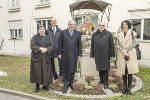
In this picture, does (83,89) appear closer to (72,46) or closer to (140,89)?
(72,46)

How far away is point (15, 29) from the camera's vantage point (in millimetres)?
17609

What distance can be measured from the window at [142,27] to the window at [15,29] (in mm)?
9342

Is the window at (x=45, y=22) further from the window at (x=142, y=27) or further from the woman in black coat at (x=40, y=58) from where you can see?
the woman in black coat at (x=40, y=58)

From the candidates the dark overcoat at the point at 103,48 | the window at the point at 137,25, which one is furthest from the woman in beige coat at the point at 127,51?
the window at the point at 137,25

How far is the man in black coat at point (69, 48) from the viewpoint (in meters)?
6.26

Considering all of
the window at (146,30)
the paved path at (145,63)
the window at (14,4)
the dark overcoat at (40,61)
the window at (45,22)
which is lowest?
the paved path at (145,63)

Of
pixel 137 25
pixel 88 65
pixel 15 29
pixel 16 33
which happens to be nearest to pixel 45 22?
pixel 15 29

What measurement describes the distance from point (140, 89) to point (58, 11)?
916 centimetres

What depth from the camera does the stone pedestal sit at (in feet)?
26.3

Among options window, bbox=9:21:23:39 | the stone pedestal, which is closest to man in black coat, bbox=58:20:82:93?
the stone pedestal

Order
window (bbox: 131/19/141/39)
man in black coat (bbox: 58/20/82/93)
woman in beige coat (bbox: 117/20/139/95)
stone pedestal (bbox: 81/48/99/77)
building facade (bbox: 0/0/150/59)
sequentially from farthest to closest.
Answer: window (bbox: 131/19/141/39) → building facade (bbox: 0/0/150/59) → stone pedestal (bbox: 81/48/99/77) → man in black coat (bbox: 58/20/82/93) → woman in beige coat (bbox: 117/20/139/95)

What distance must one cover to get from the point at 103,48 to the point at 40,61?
1890mm

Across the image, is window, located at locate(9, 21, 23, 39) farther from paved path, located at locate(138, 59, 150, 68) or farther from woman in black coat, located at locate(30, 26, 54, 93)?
woman in black coat, located at locate(30, 26, 54, 93)

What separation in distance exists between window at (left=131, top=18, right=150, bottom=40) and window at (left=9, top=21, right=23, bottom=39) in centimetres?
934
